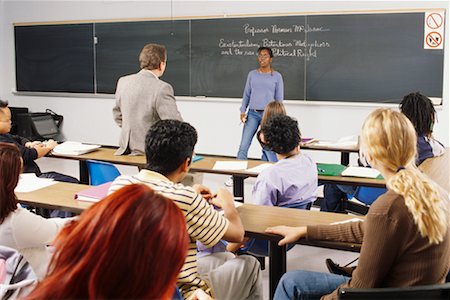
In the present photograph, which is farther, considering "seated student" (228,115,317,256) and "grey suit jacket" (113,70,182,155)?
"grey suit jacket" (113,70,182,155)

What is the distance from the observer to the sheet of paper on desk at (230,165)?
151 inches

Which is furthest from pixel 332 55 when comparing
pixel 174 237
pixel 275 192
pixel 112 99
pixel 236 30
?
pixel 174 237

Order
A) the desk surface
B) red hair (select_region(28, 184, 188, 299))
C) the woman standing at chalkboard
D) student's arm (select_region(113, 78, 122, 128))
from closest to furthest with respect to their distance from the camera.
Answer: red hair (select_region(28, 184, 188, 299)) → the desk surface → student's arm (select_region(113, 78, 122, 128)) → the woman standing at chalkboard

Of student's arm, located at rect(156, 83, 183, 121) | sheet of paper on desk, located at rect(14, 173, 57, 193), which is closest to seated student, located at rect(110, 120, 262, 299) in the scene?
sheet of paper on desk, located at rect(14, 173, 57, 193)

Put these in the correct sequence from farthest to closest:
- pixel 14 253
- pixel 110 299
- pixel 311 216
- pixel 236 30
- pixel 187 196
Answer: pixel 236 30 → pixel 311 216 → pixel 187 196 → pixel 14 253 → pixel 110 299

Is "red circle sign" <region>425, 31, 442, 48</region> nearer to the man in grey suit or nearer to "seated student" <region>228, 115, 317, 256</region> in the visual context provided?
the man in grey suit

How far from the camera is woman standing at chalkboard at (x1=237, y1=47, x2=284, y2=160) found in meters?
6.16

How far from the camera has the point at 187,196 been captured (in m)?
1.94

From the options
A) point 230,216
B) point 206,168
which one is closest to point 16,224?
point 230,216

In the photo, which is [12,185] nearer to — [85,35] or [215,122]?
[215,122]

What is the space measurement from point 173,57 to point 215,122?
1021 mm

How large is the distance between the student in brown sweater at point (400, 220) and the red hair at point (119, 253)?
0.86 m

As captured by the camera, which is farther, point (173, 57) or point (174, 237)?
point (173, 57)

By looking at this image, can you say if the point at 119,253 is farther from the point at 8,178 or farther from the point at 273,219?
the point at 273,219
